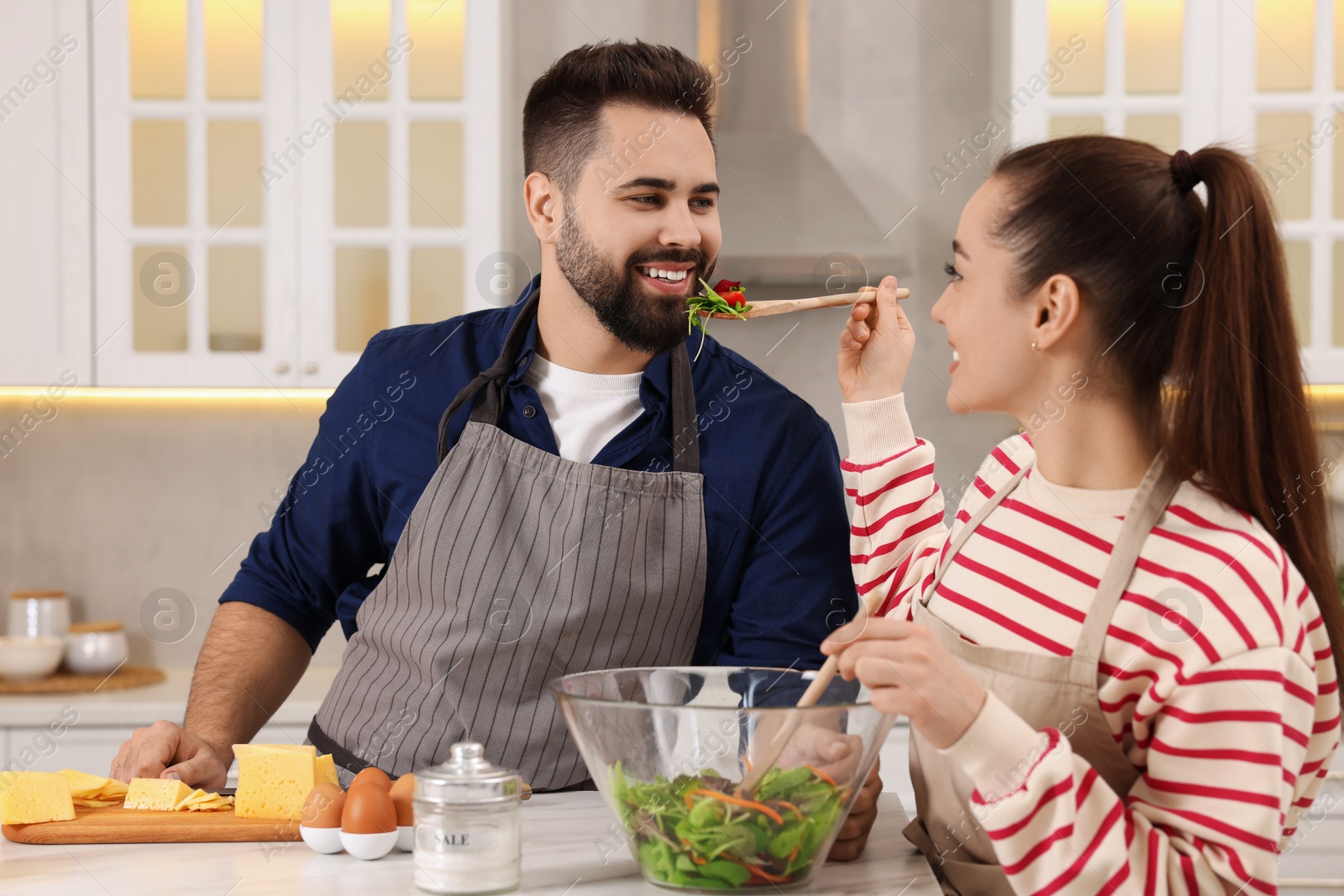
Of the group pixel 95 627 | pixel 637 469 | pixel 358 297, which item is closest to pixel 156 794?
pixel 637 469

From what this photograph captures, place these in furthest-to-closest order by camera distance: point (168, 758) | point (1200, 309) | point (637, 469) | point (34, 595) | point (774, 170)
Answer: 1. point (34, 595)
2. point (774, 170)
3. point (637, 469)
4. point (168, 758)
5. point (1200, 309)

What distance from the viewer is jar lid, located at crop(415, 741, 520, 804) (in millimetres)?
879

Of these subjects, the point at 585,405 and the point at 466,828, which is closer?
the point at 466,828

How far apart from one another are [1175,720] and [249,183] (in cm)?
235

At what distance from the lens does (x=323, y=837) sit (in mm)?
989

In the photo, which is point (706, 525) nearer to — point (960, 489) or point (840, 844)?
point (840, 844)

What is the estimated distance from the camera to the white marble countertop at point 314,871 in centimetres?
91

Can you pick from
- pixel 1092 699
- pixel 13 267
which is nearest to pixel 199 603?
pixel 13 267

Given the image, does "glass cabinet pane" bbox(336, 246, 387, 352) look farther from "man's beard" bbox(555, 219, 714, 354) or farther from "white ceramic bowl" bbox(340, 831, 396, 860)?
"white ceramic bowl" bbox(340, 831, 396, 860)

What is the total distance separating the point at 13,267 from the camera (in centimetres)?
260

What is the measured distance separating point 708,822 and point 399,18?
2247 mm

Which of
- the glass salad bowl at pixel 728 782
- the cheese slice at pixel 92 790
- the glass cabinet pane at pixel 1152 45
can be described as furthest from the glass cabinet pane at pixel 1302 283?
the cheese slice at pixel 92 790

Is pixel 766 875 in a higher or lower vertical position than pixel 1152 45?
lower

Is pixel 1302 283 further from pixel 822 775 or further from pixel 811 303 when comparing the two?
pixel 822 775
